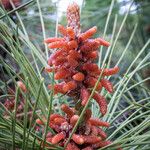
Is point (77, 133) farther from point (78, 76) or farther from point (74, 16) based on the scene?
point (74, 16)

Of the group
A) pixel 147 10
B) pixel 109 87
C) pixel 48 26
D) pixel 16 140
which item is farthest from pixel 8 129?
pixel 147 10

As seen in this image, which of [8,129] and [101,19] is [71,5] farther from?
[101,19]

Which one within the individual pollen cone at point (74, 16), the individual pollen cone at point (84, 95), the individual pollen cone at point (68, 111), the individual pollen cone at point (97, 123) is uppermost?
the individual pollen cone at point (74, 16)

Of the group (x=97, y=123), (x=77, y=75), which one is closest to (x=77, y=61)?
(x=77, y=75)

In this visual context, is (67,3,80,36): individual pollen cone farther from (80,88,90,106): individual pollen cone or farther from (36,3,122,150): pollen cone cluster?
(80,88,90,106): individual pollen cone

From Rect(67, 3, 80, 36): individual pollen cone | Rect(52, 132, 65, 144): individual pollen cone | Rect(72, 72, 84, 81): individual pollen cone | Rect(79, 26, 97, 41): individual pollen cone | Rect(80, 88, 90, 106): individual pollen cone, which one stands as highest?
Rect(67, 3, 80, 36): individual pollen cone

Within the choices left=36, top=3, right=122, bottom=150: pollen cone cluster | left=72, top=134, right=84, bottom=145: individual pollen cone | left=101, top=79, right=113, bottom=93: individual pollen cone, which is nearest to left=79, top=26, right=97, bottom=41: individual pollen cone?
left=36, top=3, right=122, bottom=150: pollen cone cluster

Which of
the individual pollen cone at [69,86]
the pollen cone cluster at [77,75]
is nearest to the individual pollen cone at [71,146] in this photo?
the pollen cone cluster at [77,75]

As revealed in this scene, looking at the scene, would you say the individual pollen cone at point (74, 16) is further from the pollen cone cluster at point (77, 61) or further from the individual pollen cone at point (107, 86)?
the individual pollen cone at point (107, 86)
